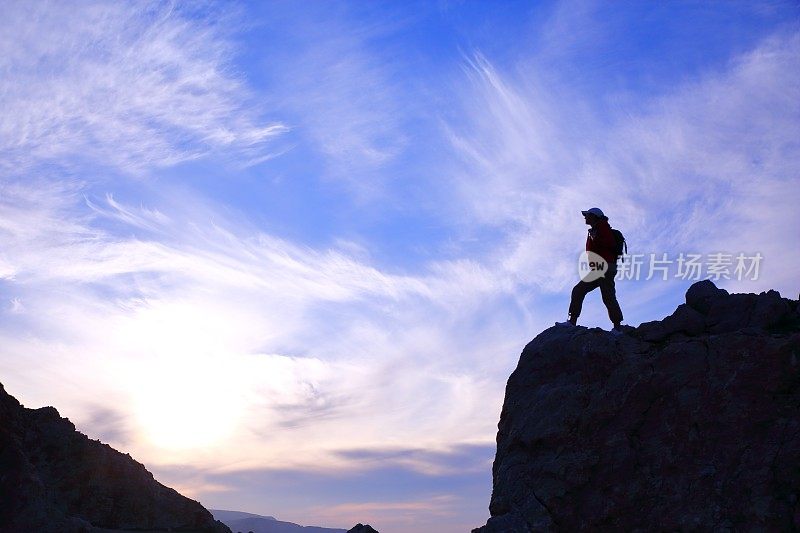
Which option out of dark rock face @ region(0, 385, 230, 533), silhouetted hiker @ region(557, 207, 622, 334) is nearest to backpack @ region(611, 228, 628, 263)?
silhouetted hiker @ region(557, 207, 622, 334)

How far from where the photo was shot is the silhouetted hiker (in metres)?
17.8

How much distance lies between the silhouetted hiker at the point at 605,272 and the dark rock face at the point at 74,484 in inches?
460

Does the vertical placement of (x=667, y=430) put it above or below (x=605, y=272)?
below

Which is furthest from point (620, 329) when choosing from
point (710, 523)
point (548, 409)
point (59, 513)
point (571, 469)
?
point (59, 513)

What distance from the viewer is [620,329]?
1725 centimetres

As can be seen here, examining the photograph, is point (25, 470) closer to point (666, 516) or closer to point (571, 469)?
point (571, 469)

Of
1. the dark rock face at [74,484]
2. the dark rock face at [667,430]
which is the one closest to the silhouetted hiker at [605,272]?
the dark rock face at [667,430]

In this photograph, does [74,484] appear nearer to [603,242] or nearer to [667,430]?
[667,430]

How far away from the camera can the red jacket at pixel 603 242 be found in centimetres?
1789

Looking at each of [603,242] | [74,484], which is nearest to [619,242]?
[603,242]

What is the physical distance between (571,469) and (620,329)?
4.36 meters

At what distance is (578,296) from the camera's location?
18.0 metres

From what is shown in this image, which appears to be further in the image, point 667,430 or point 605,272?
point 605,272

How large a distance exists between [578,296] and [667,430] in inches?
188
